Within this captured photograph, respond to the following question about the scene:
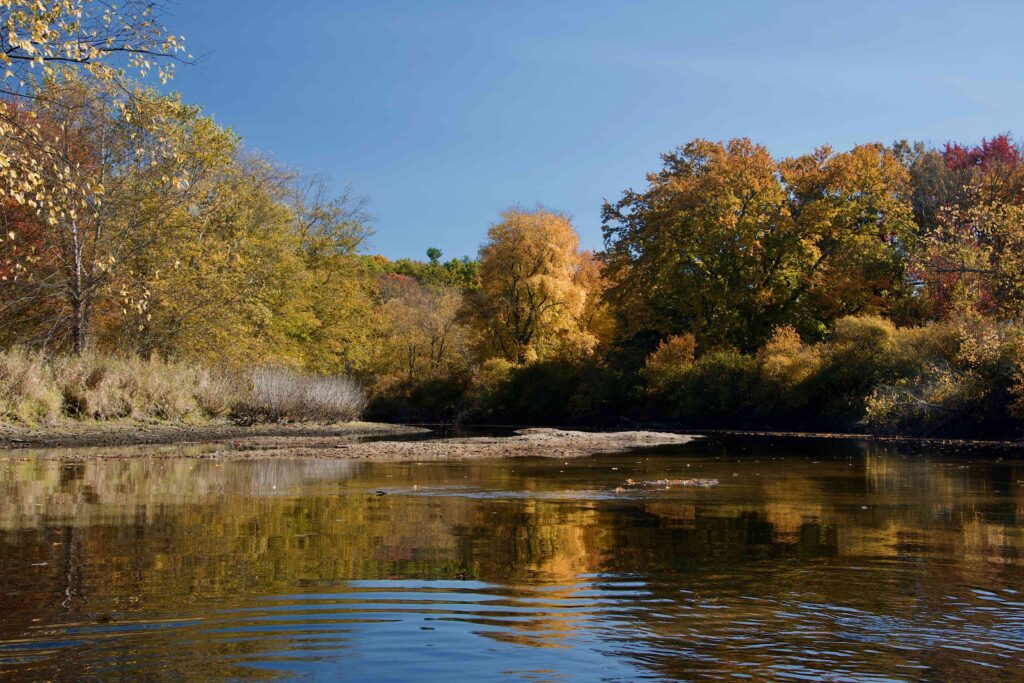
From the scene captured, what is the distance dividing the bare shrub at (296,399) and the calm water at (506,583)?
19.5 m

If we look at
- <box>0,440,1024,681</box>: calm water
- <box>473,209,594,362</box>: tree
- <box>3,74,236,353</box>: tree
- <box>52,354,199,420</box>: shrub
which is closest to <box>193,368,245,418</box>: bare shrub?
<box>52,354,199,420</box>: shrub

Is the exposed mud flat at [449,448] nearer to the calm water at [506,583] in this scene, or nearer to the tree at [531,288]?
the calm water at [506,583]

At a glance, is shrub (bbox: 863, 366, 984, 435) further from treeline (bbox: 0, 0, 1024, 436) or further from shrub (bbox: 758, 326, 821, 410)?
shrub (bbox: 758, 326, 821, 410)

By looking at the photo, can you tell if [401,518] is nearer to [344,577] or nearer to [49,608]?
[344,577]

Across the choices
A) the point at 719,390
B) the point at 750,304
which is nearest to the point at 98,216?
the point at 719,390

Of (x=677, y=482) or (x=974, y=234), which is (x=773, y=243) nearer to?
(x=974, y=234)

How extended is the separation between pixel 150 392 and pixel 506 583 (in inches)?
957

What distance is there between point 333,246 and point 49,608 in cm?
4897

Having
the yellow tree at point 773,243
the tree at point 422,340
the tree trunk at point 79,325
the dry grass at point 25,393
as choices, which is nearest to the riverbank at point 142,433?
the dry grass at point 25,393

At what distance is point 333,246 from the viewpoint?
53.4 metres

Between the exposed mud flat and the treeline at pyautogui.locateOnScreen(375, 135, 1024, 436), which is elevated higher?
the treeline at pyautogui.locateOnScreen(375, 135, 1024, 436)

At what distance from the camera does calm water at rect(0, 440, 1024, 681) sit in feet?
15.1

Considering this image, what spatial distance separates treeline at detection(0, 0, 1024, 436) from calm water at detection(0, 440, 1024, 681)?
6.57 m

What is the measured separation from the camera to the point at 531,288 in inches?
2142
